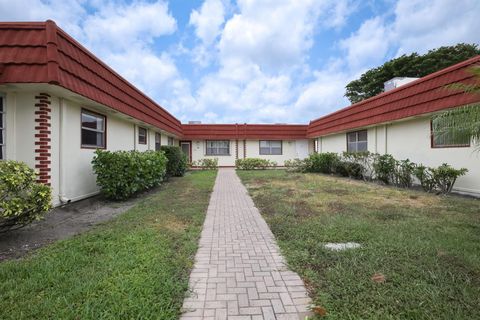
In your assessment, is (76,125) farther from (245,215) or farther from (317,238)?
(317,238)

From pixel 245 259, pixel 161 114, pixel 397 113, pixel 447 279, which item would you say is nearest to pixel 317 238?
pixel 245 259

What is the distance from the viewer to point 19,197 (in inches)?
160

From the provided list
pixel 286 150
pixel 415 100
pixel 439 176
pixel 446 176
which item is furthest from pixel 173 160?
pixel 286 150

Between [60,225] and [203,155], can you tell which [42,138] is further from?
[203,155]

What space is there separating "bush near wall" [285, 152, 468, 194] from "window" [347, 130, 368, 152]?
40.6 inches

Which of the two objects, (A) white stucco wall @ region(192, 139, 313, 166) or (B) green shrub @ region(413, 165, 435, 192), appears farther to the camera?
(A) white stucco wall @ region(192, 139, 313, 166)

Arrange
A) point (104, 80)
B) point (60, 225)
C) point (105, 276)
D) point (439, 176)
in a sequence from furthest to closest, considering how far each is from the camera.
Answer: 1. point (439, 176)
2. point (104, 80)
3. point (60, 225)
4. point (105, 276)

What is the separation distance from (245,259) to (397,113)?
978 cm

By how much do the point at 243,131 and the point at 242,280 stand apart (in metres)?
20.5

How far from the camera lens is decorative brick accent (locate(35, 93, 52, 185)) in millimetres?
5754

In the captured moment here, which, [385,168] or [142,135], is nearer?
[385,168]

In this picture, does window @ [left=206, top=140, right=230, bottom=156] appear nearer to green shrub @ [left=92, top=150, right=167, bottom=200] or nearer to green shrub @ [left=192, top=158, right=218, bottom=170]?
green shrub @ [left=192, top=158, right=218, bottom=170]

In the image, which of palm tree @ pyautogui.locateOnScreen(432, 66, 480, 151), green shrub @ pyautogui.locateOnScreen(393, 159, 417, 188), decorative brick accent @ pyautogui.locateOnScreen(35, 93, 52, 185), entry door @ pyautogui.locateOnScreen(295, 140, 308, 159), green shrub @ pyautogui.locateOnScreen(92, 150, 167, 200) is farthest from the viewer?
entry door @ pyautogui.locateOnScreen(295, 140, 308, 159)

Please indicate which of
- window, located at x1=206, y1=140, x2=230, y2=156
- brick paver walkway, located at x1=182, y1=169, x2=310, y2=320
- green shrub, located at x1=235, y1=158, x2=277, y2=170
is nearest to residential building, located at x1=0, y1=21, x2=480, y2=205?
brick paver walkway, located at x1=182, y1=169, x2=310, y2=320
